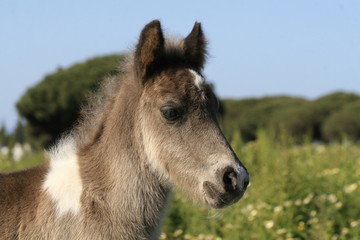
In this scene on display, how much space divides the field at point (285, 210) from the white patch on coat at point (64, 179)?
7.84 feet

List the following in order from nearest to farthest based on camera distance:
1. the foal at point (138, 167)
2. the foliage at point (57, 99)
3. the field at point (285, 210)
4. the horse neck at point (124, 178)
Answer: the foal at point (138, 167) < the horse neck at point (124, 178) < the field at point (285, 210) < the foliage at point (57, 99)

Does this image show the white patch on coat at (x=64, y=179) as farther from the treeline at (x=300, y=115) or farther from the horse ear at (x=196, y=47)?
the treeline at (x=300, y=115)

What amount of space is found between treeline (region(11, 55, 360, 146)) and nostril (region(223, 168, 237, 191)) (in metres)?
18.5

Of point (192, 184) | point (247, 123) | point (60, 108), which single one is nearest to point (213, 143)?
point (192, 184)

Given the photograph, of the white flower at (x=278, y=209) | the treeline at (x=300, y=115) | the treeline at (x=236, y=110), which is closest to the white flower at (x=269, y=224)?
the white flower at (x=278, y=209)

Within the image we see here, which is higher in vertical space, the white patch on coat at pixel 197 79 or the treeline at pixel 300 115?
the white patch on coat at pixel 197 79

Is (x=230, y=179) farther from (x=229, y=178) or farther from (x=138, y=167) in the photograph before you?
(x=138, y=167)

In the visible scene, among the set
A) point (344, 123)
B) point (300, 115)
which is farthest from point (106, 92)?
point (300, 115)

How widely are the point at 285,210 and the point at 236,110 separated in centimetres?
4159

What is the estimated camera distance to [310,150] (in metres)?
10.3

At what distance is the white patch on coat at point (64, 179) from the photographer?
3818 mm

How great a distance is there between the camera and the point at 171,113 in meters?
3.75

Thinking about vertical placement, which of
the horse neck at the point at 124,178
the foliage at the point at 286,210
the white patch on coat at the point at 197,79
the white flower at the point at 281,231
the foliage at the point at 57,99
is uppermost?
the white patch on coat at the point at 197,79

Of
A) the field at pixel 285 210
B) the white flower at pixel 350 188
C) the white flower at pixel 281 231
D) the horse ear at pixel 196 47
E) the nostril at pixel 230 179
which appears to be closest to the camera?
the nostril at pixel 230 179
